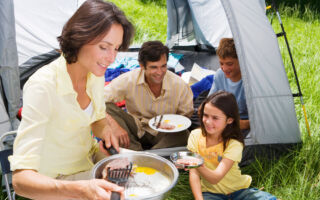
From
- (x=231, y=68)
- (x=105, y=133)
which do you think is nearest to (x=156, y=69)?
(x=231, y=68)

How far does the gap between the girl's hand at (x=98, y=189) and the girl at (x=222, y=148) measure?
88cm

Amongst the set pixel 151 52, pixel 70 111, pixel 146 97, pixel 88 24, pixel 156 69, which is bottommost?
pixel 146 97

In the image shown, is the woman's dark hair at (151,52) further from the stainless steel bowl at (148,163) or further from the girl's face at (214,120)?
the stainless steel bowl at (148,163)

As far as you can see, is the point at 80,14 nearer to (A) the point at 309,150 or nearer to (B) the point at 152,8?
(A) the point at 309,150

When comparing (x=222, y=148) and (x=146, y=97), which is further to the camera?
(x=146, y=97)

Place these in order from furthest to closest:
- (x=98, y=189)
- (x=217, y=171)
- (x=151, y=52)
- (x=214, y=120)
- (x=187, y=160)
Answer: (x=151, y=52), (x=214, y=120), (x=217, y=171), (x=187, y=160), (x=98, y=189)

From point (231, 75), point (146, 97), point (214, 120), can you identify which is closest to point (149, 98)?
point (146, 97)

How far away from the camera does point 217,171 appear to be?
6.07ft

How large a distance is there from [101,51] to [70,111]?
0.32 meters

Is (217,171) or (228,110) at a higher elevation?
(228,110)

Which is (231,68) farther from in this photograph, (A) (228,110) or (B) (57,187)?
(B) (57,187)

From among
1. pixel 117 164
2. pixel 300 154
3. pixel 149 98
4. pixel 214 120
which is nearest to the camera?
pixel 117 164

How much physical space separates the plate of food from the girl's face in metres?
0.22

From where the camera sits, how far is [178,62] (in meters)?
4.65
